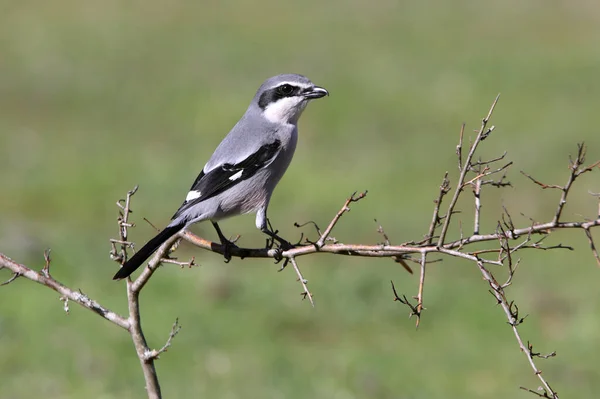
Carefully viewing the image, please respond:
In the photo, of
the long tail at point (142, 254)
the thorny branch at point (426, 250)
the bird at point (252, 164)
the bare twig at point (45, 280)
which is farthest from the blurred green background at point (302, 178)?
the bare twig at point (45, 280)

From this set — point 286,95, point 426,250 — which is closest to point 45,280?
point 426,250

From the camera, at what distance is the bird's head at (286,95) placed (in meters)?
5.44

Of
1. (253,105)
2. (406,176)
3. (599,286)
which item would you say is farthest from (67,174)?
(253,105)

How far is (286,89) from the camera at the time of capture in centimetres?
546

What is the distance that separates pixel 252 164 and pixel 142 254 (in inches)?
46.1

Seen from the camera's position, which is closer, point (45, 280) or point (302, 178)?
point (45, 280)

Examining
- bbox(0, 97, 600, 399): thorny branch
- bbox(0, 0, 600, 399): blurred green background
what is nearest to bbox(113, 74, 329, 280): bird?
bbox(0, 97, 600, 399): thorny branch

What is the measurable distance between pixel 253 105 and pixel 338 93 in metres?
10.8

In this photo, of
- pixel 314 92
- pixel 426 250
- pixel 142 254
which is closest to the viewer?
pixel 426 250

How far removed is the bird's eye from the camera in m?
5.45

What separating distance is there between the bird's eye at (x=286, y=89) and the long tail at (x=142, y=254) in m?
1.09

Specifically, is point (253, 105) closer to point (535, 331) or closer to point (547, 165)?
point (535, 331)

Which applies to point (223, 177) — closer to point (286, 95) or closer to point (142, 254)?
point (286, 95)

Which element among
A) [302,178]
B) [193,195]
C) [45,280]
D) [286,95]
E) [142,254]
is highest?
[302,178]
